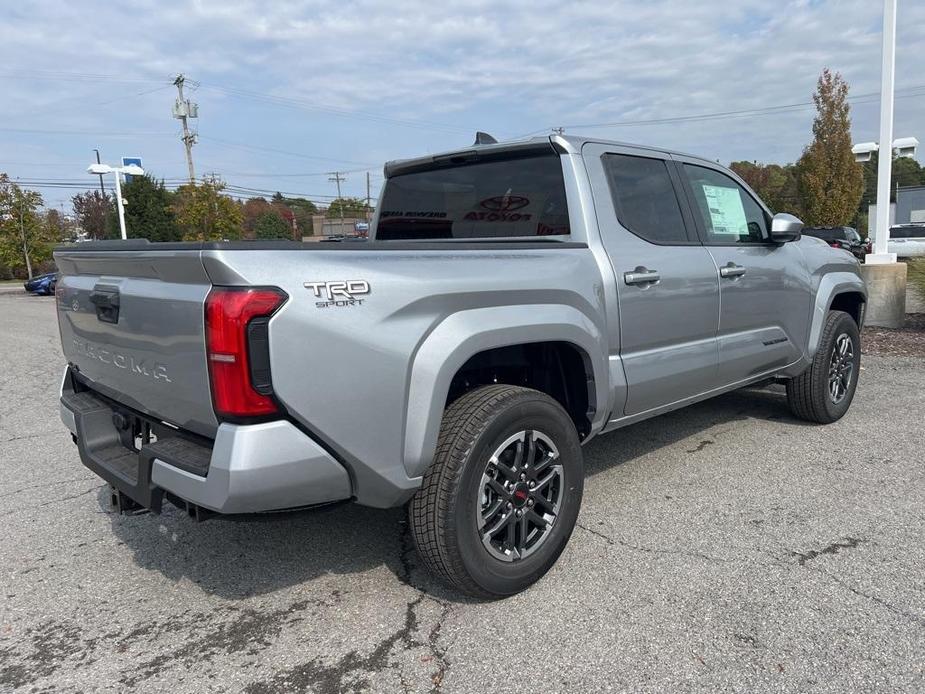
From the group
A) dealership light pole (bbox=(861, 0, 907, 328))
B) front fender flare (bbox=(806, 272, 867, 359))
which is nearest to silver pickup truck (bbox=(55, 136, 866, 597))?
front fender flare (bbox=(806, 272, 867, 359))

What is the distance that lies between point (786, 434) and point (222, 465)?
4.21 metres

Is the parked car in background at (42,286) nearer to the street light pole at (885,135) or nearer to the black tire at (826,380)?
the street light pole at (885,135)

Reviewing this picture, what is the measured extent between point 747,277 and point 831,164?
2246cm

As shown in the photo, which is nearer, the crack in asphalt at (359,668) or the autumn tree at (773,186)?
the crack in asphalt at (359,668)

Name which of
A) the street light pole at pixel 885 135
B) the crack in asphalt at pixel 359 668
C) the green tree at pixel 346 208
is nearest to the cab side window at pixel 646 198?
the crack in asphalt at pixel 359 668

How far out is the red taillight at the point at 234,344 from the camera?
2205 mm

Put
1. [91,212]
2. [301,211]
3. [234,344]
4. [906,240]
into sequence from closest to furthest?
[234,344] < [906,240] < [91,212] < [301,211]

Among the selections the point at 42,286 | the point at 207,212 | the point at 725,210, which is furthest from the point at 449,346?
the point at 42,286

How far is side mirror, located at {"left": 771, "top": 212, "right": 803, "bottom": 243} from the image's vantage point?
441 cm

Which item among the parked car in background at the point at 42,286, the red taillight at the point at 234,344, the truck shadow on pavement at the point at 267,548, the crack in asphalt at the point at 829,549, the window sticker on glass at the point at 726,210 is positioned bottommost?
the crack in asphalt at the point at 829,549

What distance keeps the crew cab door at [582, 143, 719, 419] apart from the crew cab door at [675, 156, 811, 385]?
145 mm

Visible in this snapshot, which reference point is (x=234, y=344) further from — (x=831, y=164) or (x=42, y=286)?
(x=42, y=286)

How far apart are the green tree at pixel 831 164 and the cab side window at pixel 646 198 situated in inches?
889

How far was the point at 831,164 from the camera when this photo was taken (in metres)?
23.4
